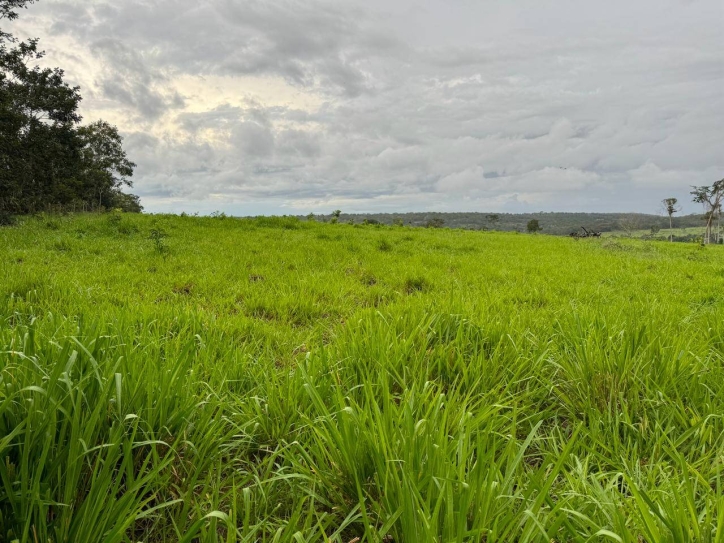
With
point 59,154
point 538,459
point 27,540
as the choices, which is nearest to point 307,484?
point 27,540

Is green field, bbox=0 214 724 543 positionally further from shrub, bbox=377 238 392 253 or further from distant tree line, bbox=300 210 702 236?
distant tree line, bbox=300 210 702 236

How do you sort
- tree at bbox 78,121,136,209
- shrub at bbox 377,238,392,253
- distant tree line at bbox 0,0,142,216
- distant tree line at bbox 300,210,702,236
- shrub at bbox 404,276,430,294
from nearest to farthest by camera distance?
shrub at bbox 404,276,430,294, shrub at bbox 377,238,392,253, distant tree line at bbox 0,0,142,216, tree at bbox 78,121,136,209, distant tree line at bbox 300,210,702,236

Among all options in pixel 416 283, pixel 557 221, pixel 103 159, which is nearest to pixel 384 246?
pixel 416 283

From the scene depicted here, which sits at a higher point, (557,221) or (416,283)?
(557,221)

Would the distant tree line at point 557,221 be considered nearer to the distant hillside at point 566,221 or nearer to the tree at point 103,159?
the distant hillside at point 566,221

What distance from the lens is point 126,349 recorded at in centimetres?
225

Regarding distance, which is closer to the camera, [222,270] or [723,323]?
[723,323]

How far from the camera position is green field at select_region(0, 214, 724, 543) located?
133 cm

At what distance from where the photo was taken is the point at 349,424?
170 centimetres

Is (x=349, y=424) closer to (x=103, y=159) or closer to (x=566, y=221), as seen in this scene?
(x=103, y=159)

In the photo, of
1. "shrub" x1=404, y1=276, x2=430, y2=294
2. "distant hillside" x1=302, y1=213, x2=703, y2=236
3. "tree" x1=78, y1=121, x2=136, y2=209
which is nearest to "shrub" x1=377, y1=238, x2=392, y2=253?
"shrub" x1=404, y1=276, x2=430, y2=294

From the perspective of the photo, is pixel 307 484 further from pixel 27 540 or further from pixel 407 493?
pixel 27 540

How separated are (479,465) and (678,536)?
0.62 meters

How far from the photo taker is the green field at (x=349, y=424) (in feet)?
4.35
